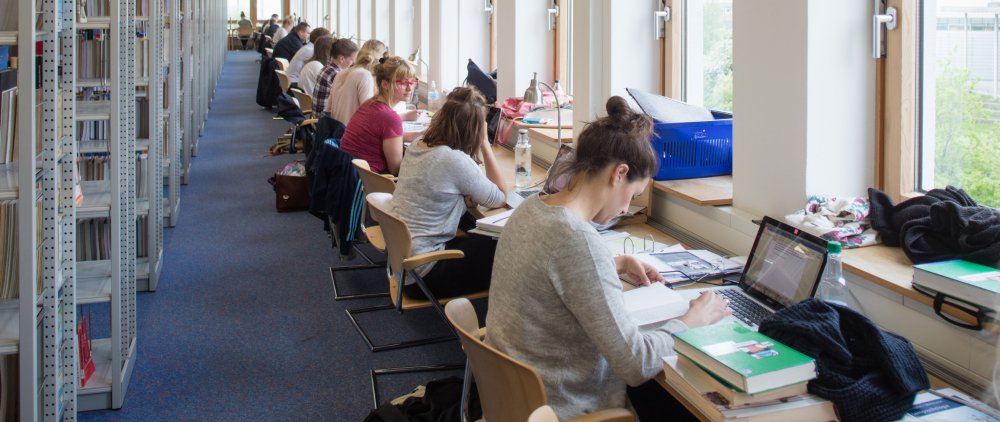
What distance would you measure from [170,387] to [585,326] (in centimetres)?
196

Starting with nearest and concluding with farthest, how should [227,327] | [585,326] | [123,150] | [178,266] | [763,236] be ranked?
[585,326] → [763,236] → [123,150] → [227,327] → [178,266]

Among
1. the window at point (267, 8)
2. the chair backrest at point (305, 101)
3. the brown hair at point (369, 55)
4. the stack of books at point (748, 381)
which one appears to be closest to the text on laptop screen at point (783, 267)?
the stack of books at point (748, 381)

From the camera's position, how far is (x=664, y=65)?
13.4 feet

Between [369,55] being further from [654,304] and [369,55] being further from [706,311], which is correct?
[706,311]

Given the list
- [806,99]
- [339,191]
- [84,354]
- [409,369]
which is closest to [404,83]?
[339,191]

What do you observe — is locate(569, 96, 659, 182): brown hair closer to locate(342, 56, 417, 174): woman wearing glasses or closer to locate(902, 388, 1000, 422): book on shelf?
locate(902, 388, 1000, 422): book on shelf

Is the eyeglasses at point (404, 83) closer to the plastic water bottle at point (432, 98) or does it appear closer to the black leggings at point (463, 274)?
the black leggings at point (463, 274)

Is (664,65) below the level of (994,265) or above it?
above

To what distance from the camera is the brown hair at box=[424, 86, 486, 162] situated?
341cm

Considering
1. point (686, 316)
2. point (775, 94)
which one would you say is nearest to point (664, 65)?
point (775, 94)

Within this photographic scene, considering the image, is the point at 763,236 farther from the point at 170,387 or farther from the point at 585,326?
the point at 170,387

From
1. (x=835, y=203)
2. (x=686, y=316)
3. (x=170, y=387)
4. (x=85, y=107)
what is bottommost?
(x=170, y=387)

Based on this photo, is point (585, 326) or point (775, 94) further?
point (775, 94)

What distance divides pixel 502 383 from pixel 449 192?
162 centimetres
